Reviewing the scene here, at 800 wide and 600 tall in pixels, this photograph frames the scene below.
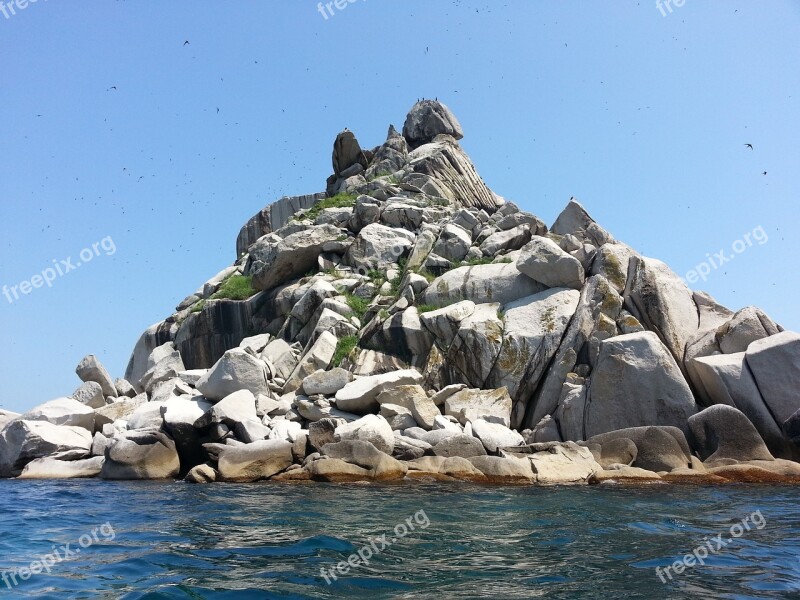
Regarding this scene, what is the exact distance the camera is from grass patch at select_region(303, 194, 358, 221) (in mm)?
35062

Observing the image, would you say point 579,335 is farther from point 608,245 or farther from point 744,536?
point 744,536

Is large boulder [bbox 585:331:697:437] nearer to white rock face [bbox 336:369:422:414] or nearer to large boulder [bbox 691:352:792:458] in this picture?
Answer: large boulder [bbox 691:352:792:458]

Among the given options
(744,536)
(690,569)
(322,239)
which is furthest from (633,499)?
(322,239)

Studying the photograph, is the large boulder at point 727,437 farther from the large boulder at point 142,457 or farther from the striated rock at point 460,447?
the large boulder at point 142,457

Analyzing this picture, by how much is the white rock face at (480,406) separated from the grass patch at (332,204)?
17014 mm

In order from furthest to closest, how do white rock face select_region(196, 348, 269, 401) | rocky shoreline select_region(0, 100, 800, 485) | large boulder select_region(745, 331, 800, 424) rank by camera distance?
1. white rock face select_region(196, 348, 269, 401)
2. large boulder select_region(745, 331, 800, 424)
3. rocky shoreline select_region(0, 100, 800, 485)

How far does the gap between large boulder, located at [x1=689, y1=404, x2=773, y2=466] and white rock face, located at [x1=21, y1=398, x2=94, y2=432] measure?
1971cm

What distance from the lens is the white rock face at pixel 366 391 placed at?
2012cm

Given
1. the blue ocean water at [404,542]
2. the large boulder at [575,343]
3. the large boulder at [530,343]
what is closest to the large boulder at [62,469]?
the blue ocean water at [404,542]

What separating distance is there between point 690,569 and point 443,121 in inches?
1555

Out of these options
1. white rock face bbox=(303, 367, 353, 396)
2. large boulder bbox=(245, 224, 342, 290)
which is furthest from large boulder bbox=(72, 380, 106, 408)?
white rock face bbox=(303, 367, 353, 396)

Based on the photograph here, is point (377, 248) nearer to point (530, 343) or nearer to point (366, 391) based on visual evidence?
point (530, 343)

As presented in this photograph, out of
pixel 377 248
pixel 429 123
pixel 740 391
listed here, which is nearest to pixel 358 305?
pixel 377 248

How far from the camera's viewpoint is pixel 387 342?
23750mm
